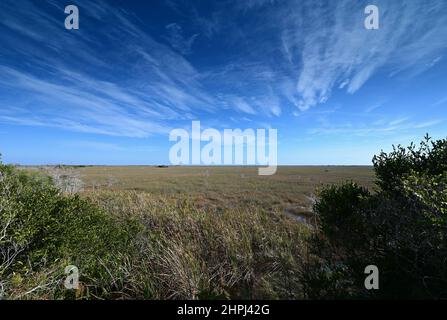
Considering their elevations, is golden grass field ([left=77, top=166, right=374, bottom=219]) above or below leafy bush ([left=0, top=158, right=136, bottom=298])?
below

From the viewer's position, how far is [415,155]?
541 cm

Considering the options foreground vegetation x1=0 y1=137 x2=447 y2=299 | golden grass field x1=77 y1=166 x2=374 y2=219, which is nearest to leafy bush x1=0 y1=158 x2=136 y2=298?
foreground vegetation x1=0 y1=137 x2=447 y2=299

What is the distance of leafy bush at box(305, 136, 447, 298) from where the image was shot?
12.3ft

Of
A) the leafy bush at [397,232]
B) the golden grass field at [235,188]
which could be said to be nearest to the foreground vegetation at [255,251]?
the leafy bush at [397,232]

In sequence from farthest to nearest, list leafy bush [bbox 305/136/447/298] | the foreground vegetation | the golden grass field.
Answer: the golden grass field, the foreground vegetation, leafy bush [bbox 305/136/447/298]

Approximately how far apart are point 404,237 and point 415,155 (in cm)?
238

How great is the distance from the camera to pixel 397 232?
163 inches

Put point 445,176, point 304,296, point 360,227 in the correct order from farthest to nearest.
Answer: point 360,227
point 304,296
point 445,176

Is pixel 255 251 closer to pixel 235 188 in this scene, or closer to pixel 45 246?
pixel 45 246

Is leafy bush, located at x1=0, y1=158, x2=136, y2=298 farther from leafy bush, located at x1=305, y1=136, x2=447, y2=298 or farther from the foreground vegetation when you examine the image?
leafy bush, located at x1=305, y1=136, x2=447, y2=298
